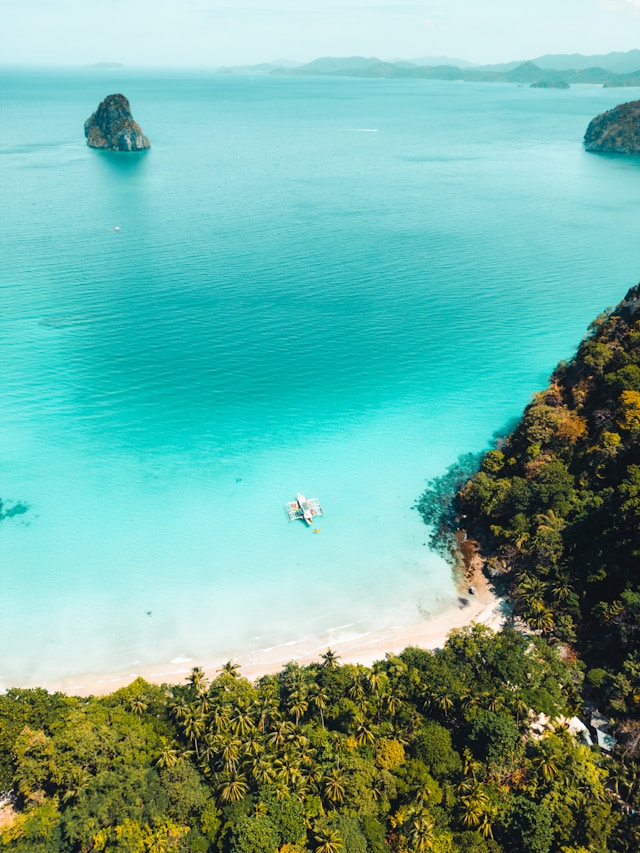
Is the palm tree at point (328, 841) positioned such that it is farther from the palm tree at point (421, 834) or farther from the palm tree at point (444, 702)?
the palm tree at point (444, 702)

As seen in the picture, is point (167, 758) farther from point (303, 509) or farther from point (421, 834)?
point (303, 509)

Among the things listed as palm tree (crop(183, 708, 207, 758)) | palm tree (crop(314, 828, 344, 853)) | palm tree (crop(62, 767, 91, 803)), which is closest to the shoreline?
palm tree (crop(183, 708, 207, 758))

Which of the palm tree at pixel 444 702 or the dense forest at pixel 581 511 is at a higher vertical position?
the dense forest at pixel 581 511

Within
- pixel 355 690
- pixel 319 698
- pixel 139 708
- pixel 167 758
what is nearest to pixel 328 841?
pixel 319 698

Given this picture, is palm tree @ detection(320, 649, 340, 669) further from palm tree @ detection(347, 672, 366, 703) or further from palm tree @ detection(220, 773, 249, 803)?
palm tree @ detection(220, 773, 249, 803)

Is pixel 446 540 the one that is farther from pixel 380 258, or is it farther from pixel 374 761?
pixel 380 258

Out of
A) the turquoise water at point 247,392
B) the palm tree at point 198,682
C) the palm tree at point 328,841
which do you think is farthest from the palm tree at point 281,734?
the turquoise water at point 247,392
